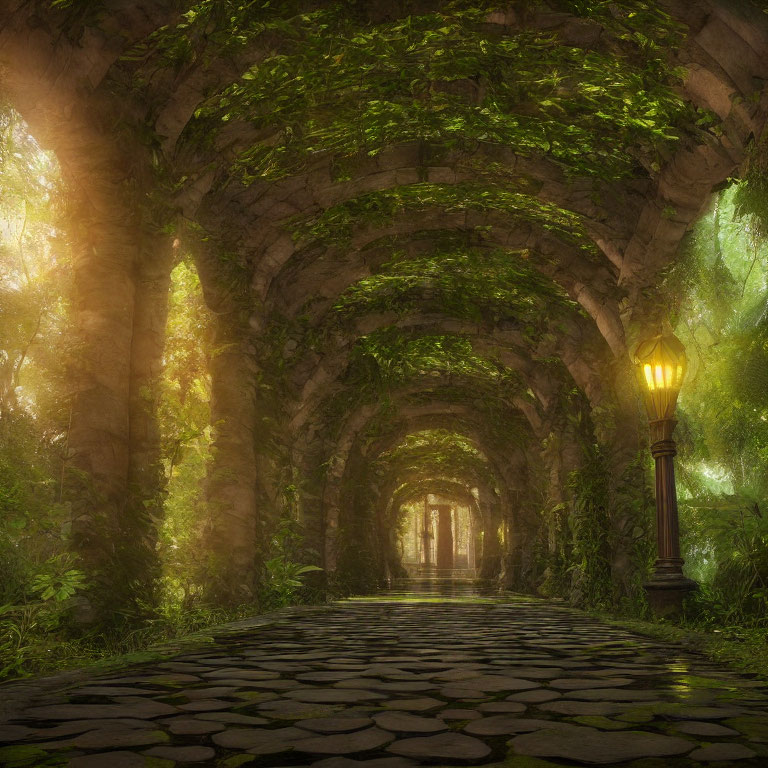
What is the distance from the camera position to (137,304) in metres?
5.96

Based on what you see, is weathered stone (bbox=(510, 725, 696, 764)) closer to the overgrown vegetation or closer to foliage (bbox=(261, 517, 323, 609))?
the overgrown vegetation

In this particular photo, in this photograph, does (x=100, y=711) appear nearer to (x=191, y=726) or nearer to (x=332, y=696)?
(x=191, y=726)

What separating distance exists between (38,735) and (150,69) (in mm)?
5025

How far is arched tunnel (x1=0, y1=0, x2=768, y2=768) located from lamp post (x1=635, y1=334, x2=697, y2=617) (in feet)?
0.14

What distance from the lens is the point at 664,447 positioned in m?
7.48

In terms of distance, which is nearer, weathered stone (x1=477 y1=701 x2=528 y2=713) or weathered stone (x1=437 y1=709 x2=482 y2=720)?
weathered stone (x1=437 y1=709 x2=482 y2=720)

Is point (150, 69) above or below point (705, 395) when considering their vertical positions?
above

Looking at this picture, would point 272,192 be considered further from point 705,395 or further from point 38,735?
point 38,735

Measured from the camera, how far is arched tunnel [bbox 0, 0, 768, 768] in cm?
551

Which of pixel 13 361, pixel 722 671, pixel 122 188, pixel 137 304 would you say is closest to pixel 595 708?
pixel 722 671

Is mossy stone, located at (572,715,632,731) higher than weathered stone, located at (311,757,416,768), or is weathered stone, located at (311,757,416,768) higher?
weathered stone, located at (311,757,416,768)

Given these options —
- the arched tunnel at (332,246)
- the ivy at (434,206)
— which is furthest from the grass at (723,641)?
the ivy at (434,206)

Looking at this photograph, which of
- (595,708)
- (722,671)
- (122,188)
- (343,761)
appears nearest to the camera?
(343,761)

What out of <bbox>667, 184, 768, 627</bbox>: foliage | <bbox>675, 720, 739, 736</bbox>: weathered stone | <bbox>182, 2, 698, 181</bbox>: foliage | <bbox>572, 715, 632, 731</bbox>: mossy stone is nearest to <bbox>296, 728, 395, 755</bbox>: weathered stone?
<bbox>572, 715, 632, 731</bbox>: mossy stone
